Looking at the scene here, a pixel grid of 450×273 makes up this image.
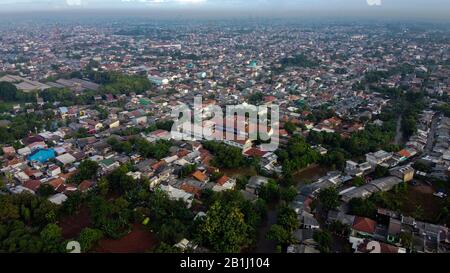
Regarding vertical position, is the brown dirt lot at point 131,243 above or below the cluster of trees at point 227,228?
below

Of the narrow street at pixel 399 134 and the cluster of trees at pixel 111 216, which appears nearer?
the cluster of trees at pixel 111 216

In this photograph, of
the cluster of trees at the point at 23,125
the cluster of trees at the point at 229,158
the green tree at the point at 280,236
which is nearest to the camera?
the green tree at the point at 280,236

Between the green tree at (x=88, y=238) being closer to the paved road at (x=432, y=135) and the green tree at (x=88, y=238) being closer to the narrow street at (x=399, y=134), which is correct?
the paved road at (x=432, y=135)

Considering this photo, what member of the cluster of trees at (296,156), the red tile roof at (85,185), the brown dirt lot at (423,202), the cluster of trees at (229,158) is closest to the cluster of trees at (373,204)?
the brown dirt lot at (423,202)

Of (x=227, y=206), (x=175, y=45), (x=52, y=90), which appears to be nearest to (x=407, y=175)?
(x=227, y=206)

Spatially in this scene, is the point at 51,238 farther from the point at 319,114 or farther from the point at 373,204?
the point at 319,114

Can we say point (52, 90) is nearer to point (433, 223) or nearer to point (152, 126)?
point (152, 126)

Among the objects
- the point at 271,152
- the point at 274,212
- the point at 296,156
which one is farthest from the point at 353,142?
the point at 274,212
